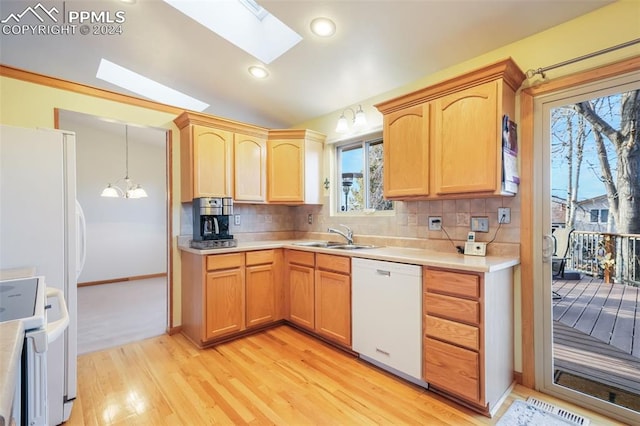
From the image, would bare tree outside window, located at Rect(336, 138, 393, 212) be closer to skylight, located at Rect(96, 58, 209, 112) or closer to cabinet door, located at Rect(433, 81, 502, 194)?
cabinet door, located at Rect(433, 81, 502, 194)

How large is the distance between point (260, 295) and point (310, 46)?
2.40 m

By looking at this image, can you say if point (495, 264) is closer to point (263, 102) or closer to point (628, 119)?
point (628, 119)

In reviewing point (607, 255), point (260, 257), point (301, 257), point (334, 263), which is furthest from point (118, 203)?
point (607, 255)

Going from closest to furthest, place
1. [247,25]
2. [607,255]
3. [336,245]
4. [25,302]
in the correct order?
[25,302]
[607,255]
[247,25]
[336,245]

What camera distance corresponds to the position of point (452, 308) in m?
1.84

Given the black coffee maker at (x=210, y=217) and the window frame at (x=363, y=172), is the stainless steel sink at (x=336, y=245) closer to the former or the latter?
the window frame at (x=363, y=172)

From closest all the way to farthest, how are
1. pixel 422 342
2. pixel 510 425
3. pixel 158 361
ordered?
pixel 510 425 → pixel 422 342 → pixel 158 361

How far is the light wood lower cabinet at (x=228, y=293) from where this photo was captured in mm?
2670

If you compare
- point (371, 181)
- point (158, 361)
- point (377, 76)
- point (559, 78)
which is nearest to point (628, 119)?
point (559, 78)

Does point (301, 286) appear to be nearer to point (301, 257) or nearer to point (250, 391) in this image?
point (301, 257)

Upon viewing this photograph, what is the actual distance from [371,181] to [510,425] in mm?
2337

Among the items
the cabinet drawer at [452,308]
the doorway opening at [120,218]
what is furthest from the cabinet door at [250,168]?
the cabinet drawer at [452,308]

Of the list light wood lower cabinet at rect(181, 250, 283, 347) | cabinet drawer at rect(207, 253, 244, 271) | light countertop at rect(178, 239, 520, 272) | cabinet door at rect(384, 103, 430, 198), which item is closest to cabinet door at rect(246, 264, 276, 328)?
light wood lower cabinet at rect(181, 250, 283, 347)

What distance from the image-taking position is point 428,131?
2258 millimetres
